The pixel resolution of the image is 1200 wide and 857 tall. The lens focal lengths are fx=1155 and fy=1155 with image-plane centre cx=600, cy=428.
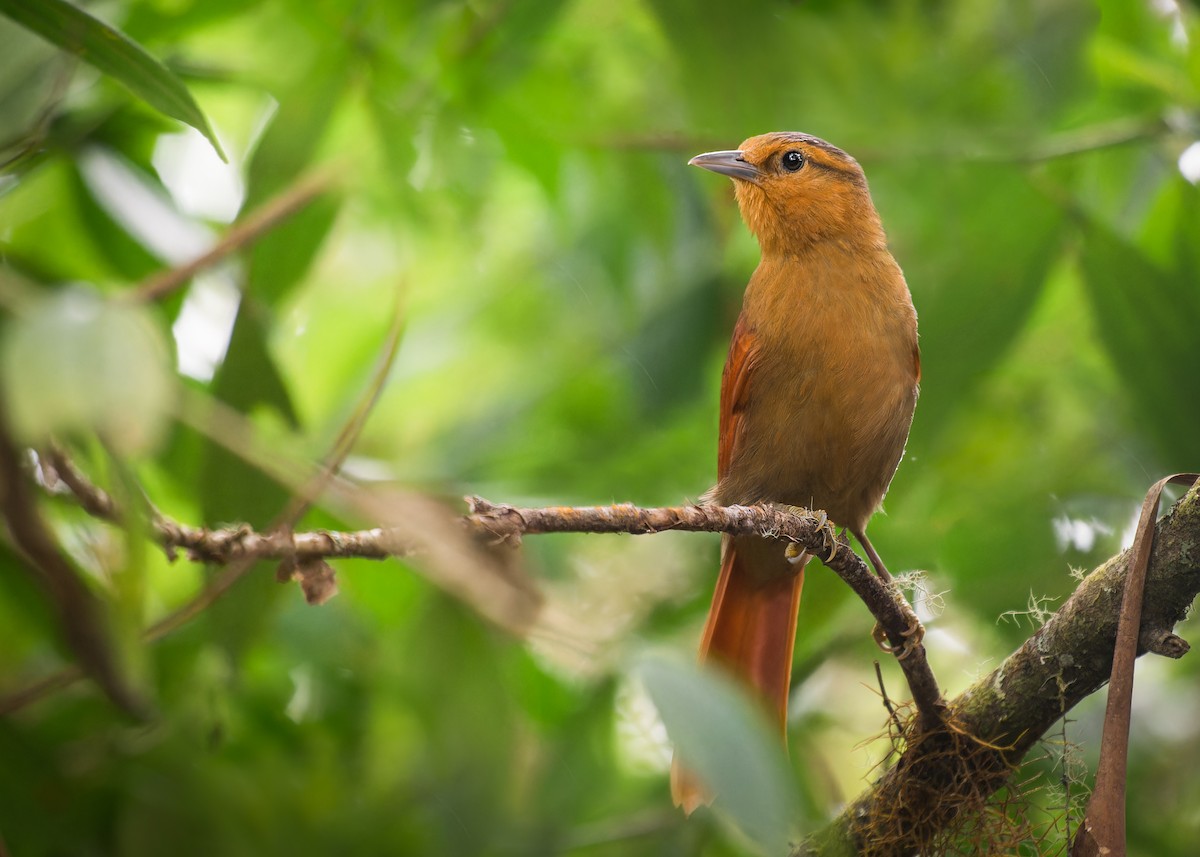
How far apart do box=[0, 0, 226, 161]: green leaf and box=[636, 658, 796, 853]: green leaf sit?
1023 mm

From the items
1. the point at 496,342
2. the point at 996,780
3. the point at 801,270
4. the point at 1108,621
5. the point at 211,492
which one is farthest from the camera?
the point at 496,342

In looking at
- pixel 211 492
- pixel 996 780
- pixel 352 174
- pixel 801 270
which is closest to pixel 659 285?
pixel 801 270

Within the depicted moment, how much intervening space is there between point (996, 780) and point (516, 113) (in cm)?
217

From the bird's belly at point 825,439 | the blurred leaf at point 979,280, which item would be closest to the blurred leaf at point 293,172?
the bird's belly at point 825,439

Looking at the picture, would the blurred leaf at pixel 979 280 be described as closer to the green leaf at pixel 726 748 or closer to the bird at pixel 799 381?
the bird at pixel 799 381

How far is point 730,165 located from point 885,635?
1305mm

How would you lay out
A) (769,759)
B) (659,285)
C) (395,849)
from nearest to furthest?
(769,759) → (395,849) → (659,285)

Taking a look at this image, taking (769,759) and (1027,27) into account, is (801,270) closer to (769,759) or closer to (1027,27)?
(1027,27)

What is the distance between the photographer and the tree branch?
5.31 feet

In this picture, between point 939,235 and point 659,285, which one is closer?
point 939,235

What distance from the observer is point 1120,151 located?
10.4 feet

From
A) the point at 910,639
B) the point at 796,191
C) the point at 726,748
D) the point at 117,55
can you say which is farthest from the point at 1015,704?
the point at 117,55

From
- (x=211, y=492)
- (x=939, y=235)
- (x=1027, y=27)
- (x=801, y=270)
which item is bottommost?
(x=211, y=492)

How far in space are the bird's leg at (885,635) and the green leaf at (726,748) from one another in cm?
57
